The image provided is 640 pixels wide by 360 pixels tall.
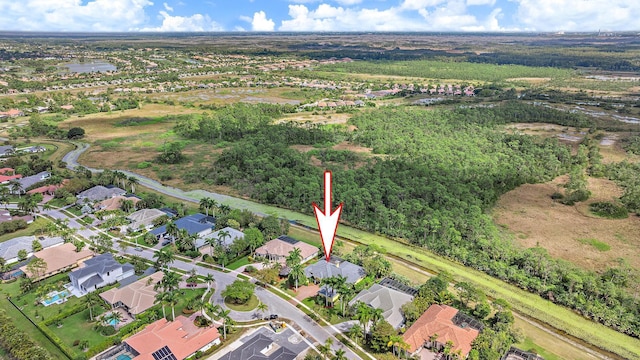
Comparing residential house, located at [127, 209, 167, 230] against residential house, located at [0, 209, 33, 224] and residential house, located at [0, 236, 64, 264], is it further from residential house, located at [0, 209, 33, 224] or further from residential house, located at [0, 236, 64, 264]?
residential house, located at [0, 209, 33, 224]

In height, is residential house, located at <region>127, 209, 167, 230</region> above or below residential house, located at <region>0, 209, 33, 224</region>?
above

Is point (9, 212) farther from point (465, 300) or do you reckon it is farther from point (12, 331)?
point (465, 300)

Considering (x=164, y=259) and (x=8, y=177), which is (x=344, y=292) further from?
(x=8, y=177)

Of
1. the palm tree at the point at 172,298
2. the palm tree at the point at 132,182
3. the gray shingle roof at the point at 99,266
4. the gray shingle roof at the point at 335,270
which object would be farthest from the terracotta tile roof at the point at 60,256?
the gray shingle roof at the point at 335,270

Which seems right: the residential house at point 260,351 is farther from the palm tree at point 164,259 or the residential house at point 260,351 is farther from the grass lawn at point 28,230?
the grass lawn at point 28,230

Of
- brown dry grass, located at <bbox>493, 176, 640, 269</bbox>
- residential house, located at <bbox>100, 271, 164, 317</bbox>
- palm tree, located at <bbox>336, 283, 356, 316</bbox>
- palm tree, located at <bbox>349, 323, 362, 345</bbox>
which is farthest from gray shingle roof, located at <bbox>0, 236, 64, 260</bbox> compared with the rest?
brown dry grass, located at <bbox>493, 176, 640, 269</bbox>

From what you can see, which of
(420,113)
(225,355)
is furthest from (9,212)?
(420,113)
